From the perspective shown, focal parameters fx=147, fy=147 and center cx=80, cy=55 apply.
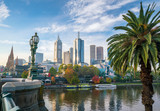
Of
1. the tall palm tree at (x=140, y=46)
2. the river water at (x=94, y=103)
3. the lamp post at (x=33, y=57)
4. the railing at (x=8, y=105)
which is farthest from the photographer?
the river water at (x=94, y=103)

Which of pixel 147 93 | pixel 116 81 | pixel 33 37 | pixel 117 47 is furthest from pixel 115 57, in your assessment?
pixel 116 81

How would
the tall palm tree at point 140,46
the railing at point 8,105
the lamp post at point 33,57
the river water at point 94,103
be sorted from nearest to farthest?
the railing at point 8,105 < the tall palm tree at point 140,46 < the lamp post at point 33,57 < the river water at point 94,103

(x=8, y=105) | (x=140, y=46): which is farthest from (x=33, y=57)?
(x=8, y=105)

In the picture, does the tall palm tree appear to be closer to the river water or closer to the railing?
the railing

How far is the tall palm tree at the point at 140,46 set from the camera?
16.5 m

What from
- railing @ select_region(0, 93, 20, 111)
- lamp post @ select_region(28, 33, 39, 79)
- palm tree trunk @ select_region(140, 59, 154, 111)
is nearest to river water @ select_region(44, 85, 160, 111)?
lamp post @ select_region(28, 33, 39, 79)

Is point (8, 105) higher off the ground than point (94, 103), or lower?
higher

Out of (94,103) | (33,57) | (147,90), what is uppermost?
(33,57)

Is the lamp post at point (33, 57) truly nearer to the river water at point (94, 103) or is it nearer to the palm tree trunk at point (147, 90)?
the river water at point (94, 103)

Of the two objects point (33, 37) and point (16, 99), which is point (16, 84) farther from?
point (33, 37)

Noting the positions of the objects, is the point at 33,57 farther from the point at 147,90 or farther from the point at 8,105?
the point at 8,105

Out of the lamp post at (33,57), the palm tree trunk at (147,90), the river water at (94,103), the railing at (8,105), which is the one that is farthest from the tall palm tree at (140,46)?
the river water at (94,103)

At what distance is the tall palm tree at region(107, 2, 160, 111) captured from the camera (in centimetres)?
1645

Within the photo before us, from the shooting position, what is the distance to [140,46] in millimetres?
17359
